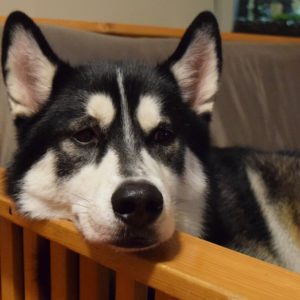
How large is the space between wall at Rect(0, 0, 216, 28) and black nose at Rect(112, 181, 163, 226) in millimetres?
1420

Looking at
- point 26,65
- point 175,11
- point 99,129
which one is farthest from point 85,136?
point 175,11

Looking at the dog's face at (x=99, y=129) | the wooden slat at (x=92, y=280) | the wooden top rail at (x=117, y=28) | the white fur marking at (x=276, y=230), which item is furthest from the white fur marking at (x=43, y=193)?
the wooden top rail at (x=117, y=28)

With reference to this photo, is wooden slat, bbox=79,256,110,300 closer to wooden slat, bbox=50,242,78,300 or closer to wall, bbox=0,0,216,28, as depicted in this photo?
wooden slat, bbox=50,242,78,300

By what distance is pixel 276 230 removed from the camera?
156cm

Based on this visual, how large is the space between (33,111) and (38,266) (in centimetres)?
42

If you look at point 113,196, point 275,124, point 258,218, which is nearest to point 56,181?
point 113,196

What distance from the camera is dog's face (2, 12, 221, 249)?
961mm

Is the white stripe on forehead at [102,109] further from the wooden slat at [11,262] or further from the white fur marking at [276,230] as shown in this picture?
the white fur marking at [276,230]

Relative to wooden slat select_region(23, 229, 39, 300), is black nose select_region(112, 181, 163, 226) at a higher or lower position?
higher

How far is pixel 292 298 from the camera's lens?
2.01 ft

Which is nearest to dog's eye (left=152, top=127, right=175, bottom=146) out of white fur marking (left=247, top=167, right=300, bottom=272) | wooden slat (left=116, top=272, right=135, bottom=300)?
wooden slat (left=116, top=272, right=135, bottom=300)

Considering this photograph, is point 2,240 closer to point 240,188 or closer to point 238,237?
point 238,237

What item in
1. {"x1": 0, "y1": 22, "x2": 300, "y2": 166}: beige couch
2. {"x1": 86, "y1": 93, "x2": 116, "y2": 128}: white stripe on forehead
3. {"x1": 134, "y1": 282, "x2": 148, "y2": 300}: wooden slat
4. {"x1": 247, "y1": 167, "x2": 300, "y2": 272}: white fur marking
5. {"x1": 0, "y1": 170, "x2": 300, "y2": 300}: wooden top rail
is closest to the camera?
{"x1": 0, "y1": 170, "x2": 300, "y2": 300}: wooden top rail

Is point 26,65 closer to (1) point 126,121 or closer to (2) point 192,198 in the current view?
(1) point 126,121
